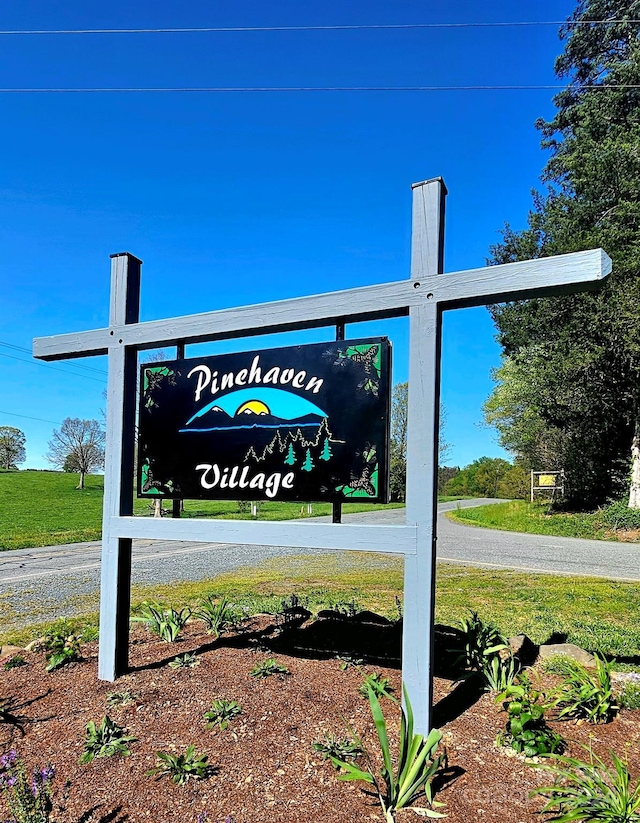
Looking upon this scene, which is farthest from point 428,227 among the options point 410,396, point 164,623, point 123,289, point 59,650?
point 59,650

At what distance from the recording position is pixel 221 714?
268 cm

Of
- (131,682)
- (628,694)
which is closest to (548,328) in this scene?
(628,694)

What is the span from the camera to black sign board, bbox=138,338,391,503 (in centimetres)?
283

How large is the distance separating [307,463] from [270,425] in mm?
334

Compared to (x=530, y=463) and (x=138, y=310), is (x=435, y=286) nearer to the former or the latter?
(x=138, y=310)

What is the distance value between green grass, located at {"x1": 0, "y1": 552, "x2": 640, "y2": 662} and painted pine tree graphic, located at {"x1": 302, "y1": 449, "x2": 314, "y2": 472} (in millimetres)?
2331

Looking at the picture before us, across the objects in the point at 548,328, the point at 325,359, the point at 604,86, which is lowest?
the point at 325,359

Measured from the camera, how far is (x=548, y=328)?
15062mm

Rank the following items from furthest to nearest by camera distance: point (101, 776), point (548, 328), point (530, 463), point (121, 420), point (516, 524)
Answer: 1. point (530, 463)
2. point (516, 524)
3. point (548, 328)
4. point (121, 420)
5. point (101, 776)

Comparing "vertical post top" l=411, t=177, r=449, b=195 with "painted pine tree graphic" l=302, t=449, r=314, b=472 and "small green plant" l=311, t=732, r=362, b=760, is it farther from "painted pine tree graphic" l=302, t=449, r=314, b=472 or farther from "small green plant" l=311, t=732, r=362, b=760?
"small green plant" l=311, t=732, r=362, b=760

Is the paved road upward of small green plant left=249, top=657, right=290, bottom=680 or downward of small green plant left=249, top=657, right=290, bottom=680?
downward

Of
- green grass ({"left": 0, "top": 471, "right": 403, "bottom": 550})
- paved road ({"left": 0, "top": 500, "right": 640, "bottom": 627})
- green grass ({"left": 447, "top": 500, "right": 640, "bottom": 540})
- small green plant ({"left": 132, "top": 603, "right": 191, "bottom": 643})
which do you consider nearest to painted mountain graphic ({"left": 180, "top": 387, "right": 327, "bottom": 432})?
A: small green plant ({"left": 132, "top": 603, "right": 191, "bottom": 643})

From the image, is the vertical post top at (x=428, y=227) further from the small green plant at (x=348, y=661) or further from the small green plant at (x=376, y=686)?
the small green plant at (x=348, y=661)

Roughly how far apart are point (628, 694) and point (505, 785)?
1213mm
